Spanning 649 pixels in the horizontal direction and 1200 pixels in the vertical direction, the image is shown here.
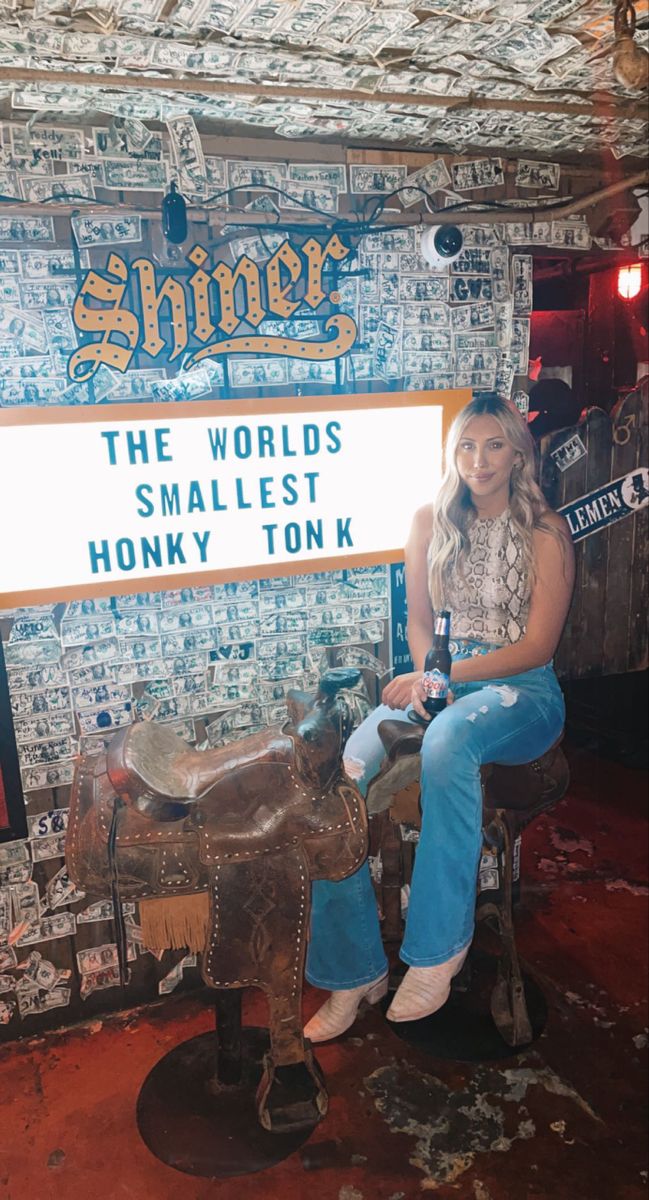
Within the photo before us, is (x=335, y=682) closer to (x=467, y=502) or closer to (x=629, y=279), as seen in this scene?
(x=467, y=502)

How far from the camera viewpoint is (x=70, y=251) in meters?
2.79

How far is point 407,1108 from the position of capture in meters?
2.80

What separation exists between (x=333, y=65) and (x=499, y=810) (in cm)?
255

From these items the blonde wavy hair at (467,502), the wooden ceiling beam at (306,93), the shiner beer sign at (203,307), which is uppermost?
the wooden ceiling beam at (306,93)

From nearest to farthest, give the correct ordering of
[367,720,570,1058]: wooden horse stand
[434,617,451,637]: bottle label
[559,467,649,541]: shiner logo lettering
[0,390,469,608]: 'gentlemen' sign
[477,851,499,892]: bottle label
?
[0,390,469,608]: 'gentlemen' sign < [367,720,570,1058]: wooden horse stand < [434,617,451,637]: bottle label < [477,851,499,892]: bottle label < [559,467,649,541]: shiner logo lettering

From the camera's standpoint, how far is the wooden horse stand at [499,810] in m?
2.96

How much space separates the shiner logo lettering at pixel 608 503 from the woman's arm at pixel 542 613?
3.69ft

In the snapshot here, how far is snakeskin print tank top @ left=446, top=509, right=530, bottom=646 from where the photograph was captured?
3037mm

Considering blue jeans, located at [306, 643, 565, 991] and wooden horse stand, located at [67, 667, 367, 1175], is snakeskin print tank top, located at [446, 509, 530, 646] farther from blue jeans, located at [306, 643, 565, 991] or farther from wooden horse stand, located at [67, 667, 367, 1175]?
wooden horse stand, located at [67, 667, 367, 1175]

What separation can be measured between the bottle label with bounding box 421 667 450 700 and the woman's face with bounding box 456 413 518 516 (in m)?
0.65

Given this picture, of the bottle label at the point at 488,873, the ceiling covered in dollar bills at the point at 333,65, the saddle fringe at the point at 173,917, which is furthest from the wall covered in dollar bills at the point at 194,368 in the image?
the bottle label at the point at 488,873

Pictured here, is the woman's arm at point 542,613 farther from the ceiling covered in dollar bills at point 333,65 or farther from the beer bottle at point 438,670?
the ceiling covered in dollar bills at point 333,65

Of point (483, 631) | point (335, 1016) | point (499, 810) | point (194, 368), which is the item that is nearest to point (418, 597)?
point (483, 631)

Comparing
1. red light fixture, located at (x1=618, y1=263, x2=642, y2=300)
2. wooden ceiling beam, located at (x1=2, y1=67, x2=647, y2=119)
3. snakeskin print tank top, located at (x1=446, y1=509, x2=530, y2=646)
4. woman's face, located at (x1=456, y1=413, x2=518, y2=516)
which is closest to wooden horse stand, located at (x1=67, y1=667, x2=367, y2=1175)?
snakeskin print tank top, located at (x1=446, y1=509, x2=530, y2=646)
